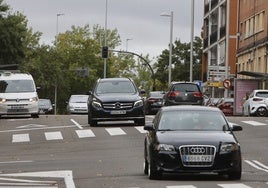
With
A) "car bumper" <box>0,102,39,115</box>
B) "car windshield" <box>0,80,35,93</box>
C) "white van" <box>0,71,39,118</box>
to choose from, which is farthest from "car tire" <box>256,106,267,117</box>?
"car bumper" <box>0,102,39,115</box>

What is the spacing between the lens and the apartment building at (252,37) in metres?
→ 70.9

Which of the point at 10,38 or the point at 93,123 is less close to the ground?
the point at 10,38

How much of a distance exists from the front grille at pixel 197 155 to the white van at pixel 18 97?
2556cm

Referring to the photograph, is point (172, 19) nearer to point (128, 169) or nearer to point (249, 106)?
point (249, 106)

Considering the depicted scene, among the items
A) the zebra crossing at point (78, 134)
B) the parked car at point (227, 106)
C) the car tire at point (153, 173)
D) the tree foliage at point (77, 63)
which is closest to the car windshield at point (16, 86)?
the zebra crossing at point (78, 134)

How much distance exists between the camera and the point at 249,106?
5222 cm

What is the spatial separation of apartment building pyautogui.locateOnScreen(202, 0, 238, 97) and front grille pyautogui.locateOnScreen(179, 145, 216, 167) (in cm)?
6399

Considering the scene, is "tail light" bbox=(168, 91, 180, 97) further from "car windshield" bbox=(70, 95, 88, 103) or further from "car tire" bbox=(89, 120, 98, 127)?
"car windshield" bbox=(70, 95, 88, 103)

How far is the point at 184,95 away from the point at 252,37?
31.0 meters

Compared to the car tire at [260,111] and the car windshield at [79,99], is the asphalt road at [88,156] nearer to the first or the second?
the car tire at [260,111]

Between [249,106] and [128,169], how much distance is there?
3273 centimetres

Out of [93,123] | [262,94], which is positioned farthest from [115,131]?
[262,94]

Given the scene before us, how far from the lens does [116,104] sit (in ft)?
110

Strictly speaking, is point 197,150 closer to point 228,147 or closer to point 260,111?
point 228,147
